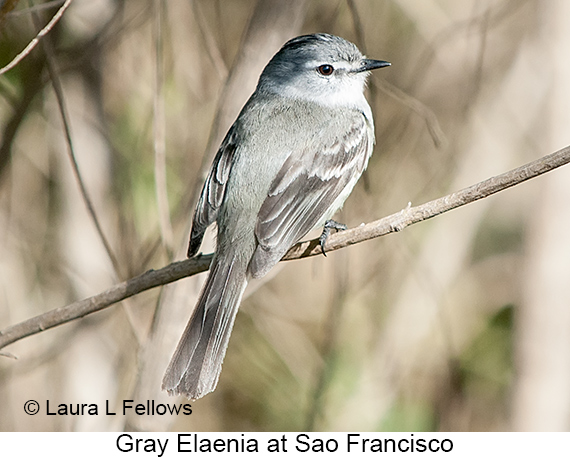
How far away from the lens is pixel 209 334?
2680 mm

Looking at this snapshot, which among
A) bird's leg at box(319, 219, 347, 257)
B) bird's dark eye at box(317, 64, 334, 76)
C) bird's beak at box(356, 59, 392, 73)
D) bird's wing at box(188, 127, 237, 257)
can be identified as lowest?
bird's leg at box(319, 219, 347, 257)

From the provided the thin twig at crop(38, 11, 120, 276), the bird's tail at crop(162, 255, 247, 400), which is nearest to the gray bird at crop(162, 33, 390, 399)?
the bird's tail at crop(162, 255, 247, 400)

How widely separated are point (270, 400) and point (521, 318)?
1761mm

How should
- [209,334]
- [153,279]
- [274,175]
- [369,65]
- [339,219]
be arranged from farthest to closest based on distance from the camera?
[339,219] < [369,65] < [274,175] < [209,334] < [153,279]

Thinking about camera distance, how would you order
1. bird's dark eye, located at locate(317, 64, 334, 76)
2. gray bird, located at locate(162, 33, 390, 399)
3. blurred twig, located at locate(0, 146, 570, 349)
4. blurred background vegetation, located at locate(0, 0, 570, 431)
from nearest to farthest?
blurred twig, located at locate(0, 146, 570, 349)
gray bird, located at locate(162, 33, 390, 399)
bird's dark eye, located at locate(317, 64, 334, 76)
blurred background vegetation, located at locate(0, 0, 570, 431)

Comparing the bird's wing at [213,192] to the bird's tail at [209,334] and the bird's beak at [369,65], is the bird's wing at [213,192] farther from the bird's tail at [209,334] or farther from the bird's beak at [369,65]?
the bird's beak at [369,65]

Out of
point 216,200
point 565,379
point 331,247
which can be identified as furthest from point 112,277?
point 565,379

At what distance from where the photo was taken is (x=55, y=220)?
4.21 m

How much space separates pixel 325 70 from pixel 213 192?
97cm

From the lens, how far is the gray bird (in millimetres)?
2709

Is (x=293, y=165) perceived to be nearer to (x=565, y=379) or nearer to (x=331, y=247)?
(x=331, y=247)

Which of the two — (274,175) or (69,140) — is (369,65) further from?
(69,140)

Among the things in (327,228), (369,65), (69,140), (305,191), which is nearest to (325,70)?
(369,65)

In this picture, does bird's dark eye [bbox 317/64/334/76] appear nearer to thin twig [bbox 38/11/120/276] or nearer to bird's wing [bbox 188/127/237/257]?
bird's wing [bbox 188/127/237/257]
